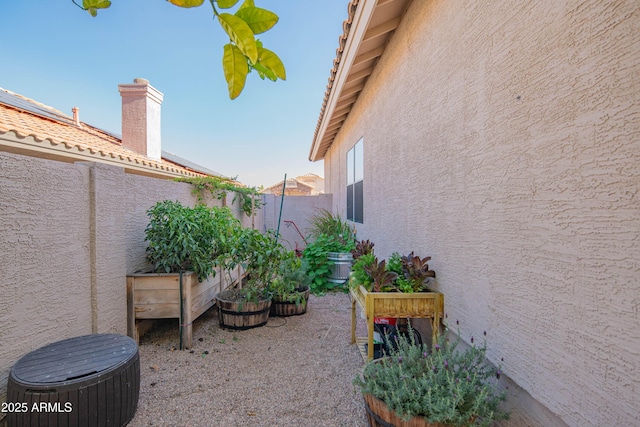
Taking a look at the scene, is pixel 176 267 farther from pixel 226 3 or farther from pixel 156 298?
pixel 226 3

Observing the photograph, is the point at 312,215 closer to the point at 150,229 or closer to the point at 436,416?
the point at 150,229

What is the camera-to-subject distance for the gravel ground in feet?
6.54

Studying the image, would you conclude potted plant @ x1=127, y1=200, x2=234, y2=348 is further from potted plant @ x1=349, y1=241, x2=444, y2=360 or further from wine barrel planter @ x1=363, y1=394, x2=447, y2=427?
wine barrel planter @ x1=363, y1=394, x2=447, y2=427

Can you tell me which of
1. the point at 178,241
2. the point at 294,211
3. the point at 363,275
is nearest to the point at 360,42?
the point at 363,275

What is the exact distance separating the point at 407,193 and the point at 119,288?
2.79m

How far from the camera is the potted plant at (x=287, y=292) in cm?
375

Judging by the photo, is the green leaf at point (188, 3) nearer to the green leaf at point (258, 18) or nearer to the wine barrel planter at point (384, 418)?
the green leaf at point (258, 18)

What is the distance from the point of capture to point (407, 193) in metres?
2.98

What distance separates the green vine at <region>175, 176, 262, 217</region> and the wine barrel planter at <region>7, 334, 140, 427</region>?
122 inches

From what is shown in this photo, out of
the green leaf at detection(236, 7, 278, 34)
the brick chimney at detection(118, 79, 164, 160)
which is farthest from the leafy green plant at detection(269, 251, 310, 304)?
the brick chimney at detection(118, 79, 164, 160)

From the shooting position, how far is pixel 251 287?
3.54 m

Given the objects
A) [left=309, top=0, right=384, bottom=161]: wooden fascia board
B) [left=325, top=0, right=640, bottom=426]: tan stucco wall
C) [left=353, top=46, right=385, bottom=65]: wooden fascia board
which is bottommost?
[left=325, top=0, right=640, bottom=426]: tan stucco wall

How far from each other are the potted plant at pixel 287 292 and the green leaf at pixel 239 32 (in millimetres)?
3226

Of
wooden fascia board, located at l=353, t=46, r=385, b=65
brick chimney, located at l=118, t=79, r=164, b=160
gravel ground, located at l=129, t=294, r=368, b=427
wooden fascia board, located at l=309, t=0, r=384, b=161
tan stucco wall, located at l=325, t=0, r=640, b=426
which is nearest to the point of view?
tan stucco wall, located at l=325, t=0, r=640, b=426
